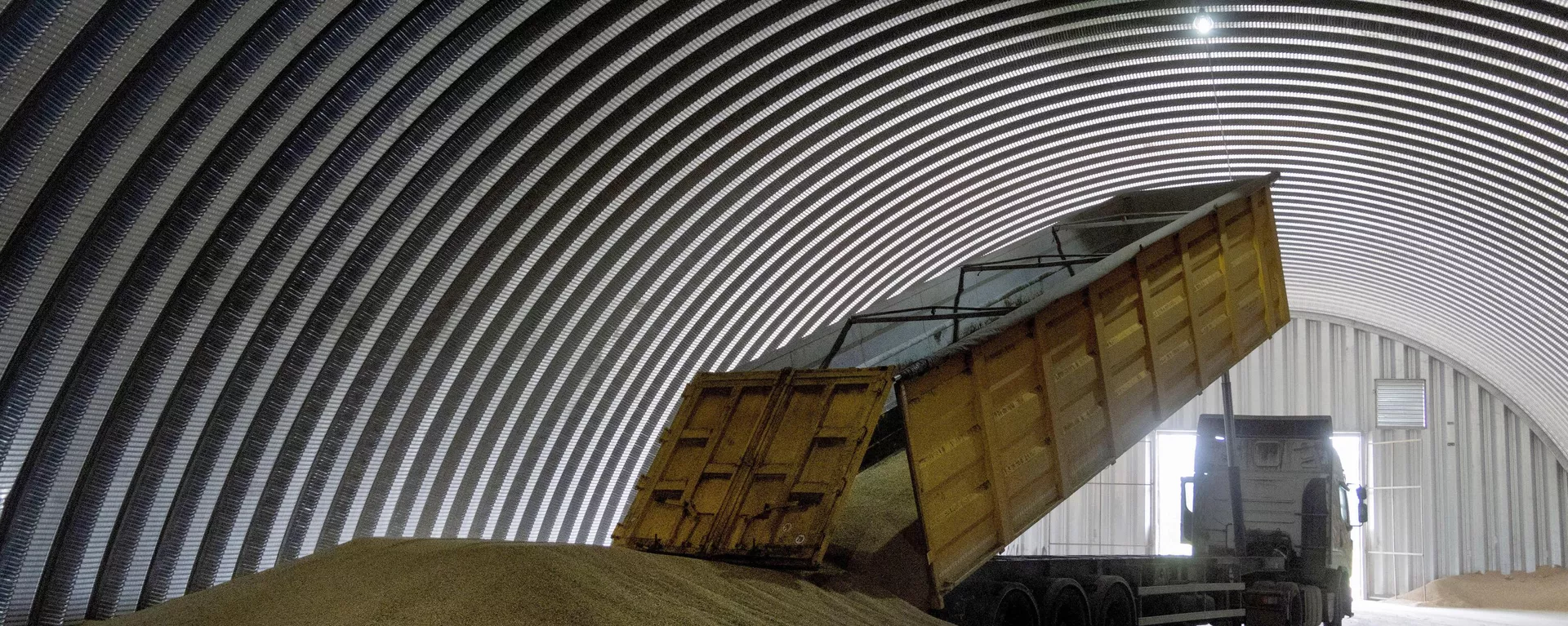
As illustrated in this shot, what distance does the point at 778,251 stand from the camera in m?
17.8

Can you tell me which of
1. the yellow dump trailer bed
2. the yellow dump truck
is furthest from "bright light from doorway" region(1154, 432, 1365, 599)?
the yellow dump trailer bed

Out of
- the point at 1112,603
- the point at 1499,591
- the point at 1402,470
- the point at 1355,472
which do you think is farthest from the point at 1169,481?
the point at 1112,603

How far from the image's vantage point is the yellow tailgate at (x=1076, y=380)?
27.7 feet

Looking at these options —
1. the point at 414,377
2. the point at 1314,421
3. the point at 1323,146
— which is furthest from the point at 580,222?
the point at 1323,146

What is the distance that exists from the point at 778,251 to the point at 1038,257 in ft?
22.8

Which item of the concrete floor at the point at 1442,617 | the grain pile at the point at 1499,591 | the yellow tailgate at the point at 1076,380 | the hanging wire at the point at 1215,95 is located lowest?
the concrete floor at the point at 1442,617

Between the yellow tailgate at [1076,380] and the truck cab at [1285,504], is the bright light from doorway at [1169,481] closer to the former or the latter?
the truck cab at [1285,504]

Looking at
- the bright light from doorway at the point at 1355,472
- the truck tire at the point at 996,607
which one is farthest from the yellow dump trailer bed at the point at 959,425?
the bright light from doorway at the point at 1355,472

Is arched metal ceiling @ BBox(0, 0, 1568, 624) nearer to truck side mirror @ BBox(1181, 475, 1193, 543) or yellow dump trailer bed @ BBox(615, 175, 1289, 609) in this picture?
yellow dump trailer bed @ BBox(615, 175, 1289, 609)

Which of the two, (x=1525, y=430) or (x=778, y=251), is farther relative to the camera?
(x=1525, y=430)

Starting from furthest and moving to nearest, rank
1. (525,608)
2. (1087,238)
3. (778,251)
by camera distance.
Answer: (778,251)
(1087,238)
(525,608)

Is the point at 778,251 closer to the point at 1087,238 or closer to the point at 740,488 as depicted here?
the point at 1087,238

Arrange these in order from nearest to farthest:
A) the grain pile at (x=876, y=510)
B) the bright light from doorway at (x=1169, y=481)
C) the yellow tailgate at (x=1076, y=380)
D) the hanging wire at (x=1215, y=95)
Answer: the yellow tailgate at (x=1076, y=380) → the grain pile at (x=876, y=510) → the hanging wire at (x=1215, y=95) → the bright light from doorway at (x=1169, y=481)

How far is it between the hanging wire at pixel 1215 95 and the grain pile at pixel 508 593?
1019 cm
